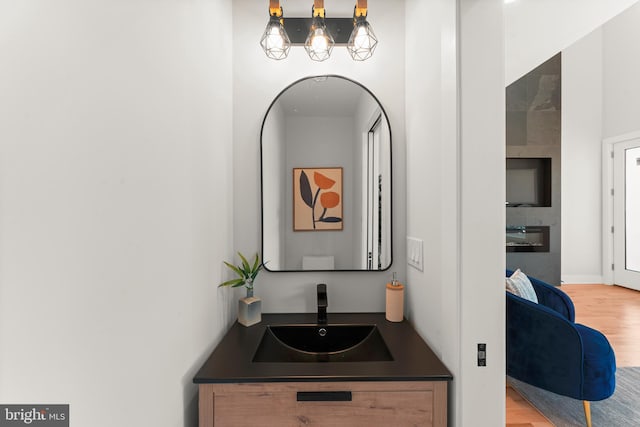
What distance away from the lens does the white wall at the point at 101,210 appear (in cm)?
48

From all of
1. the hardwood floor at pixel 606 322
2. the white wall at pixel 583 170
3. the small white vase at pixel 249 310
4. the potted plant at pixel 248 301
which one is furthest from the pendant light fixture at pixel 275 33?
the white wall at pixel 583 170

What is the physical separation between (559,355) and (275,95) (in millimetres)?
2140

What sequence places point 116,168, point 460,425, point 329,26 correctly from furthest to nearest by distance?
point 329,26
point 460,425
point 116,168

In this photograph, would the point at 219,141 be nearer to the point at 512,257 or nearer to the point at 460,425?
the point at 460,425

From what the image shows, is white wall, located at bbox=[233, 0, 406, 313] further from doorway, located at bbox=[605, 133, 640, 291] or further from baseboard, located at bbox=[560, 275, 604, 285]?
doorway, located at bbox=[605, 133, 640, 291]

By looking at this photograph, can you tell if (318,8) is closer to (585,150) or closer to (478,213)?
(478,213)

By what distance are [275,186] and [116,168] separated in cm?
94

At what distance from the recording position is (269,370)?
1.02 m

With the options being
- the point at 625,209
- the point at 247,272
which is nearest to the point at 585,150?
the point at 625,209

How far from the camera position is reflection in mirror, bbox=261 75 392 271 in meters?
1.57

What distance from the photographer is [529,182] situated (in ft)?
15.3

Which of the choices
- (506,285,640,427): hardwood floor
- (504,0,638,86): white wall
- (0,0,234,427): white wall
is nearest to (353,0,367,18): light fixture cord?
(0,0,234,427): white wall

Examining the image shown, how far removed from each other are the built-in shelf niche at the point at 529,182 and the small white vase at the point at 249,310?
14.6ft

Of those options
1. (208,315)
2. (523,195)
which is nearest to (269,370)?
(208,315)
